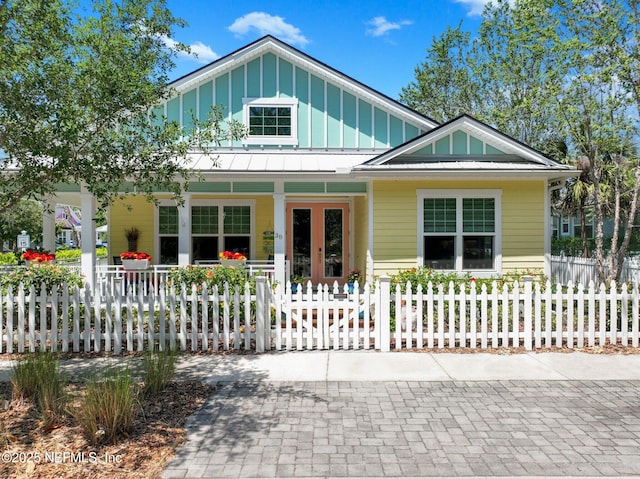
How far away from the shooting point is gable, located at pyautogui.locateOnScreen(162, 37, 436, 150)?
13.1m

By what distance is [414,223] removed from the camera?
11.1 m

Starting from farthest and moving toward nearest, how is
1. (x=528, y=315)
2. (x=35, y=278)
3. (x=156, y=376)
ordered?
(x=35, y=278)
(x=528, y=315)
(x=156, y=376)

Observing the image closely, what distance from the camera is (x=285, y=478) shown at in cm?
347

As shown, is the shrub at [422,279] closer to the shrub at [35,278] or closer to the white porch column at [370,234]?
the white porch column at [370,234]

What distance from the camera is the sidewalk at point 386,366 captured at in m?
5.96

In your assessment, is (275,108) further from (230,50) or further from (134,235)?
(134,235)

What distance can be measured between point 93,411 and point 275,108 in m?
10.8

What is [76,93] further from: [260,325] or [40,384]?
[260,325]

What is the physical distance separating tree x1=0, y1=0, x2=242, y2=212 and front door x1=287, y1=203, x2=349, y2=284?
7.89 meters

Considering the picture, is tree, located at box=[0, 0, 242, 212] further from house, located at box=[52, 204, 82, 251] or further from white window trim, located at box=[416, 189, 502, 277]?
house, located at box=[52, 204, 82, 251]

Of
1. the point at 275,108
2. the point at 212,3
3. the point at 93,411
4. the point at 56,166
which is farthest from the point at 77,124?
the point at 275,108

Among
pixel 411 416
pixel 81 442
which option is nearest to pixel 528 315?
pixel 411 416

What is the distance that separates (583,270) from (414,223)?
6073 millimetres

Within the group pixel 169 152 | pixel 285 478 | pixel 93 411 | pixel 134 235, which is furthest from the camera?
pixel 134 235
